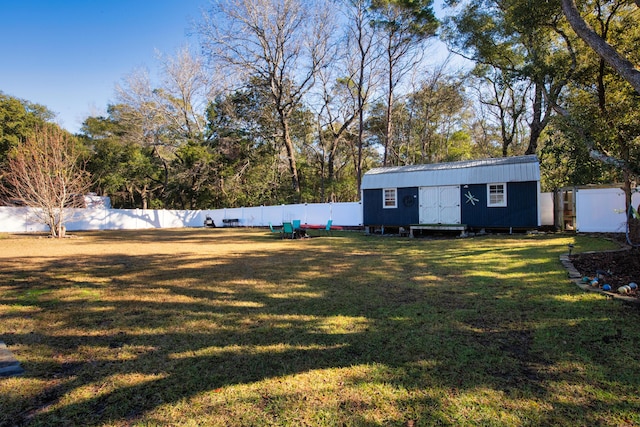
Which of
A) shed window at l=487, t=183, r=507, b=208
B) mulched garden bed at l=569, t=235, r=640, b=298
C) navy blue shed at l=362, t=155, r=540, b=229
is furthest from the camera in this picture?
shed window at l=487, t=183, r=507, b=208

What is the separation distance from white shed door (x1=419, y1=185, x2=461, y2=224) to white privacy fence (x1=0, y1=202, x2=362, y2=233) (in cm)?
478

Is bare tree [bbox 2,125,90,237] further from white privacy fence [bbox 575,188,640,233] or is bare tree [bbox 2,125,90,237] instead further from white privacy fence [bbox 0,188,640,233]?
white privacy fence [bbox 575,188,640,233]

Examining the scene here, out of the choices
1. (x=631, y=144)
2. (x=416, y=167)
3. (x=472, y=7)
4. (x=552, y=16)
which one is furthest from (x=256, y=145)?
(x=631, y=144)

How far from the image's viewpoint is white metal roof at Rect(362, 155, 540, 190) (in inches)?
513

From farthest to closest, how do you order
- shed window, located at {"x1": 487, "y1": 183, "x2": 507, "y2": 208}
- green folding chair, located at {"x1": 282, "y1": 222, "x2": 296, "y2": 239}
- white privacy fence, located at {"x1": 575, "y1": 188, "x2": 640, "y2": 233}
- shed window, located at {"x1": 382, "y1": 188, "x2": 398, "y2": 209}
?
shed window, located at {"x1": 382, "y1": 188, "x2": 398, "y2": 209}
green folding chair, located at {"x1": 282, "y1": 222, "x2": 296, "y2": 239}
shed window, located at {"x1": 487, "y1": 183, "x2": 507, "y2": 208}
white privacy fence, located at {"x1": 575, "y1": 188, "x2": 640, "y2": 233}

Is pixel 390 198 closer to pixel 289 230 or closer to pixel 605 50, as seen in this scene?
pixel 289 230

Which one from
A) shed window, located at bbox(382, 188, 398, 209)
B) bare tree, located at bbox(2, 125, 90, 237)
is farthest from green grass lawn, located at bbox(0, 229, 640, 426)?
bare tree, located at bbox(2, 125, 90, 237)

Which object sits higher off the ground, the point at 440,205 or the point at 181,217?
the point at 440,205

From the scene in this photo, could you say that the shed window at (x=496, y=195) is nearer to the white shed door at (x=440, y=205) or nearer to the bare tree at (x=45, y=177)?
the white shed door at (x=440, y=205)

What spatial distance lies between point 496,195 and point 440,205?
2.20m

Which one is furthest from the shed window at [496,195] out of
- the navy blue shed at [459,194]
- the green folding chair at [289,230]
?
the green folding chair at [289,230]

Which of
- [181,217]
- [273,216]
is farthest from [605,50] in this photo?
[181,217]

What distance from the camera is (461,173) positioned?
46.8ft

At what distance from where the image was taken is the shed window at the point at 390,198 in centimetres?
1576
